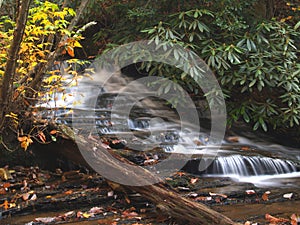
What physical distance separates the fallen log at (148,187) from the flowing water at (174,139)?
0.69m

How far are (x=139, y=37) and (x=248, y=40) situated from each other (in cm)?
182

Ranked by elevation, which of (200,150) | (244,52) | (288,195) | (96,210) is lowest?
(288,195)

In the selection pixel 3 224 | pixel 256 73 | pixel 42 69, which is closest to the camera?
pixel 3 224

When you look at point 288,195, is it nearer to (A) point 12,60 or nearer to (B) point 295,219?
(B) point 295,219

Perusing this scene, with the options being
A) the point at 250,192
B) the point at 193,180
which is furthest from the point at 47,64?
the point at 250,192

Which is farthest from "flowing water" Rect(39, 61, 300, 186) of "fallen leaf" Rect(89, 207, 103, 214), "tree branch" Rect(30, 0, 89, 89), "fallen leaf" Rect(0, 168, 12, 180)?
"fallen leaf" Rect(89, 207, 103, 214)

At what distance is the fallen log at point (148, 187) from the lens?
2.98 m

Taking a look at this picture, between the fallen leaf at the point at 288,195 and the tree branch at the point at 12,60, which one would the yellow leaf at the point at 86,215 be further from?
Result: the fallen leaf at the point at 288,195

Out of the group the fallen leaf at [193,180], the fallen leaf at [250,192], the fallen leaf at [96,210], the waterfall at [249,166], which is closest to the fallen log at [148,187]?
the fallen leaf at [96,210]

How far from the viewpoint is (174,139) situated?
5.62 meters

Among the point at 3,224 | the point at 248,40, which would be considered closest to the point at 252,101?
the point at 248,40

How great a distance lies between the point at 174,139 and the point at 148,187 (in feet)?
7.77

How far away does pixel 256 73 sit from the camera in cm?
526

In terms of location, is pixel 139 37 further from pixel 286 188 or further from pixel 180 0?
pixel 286 188
